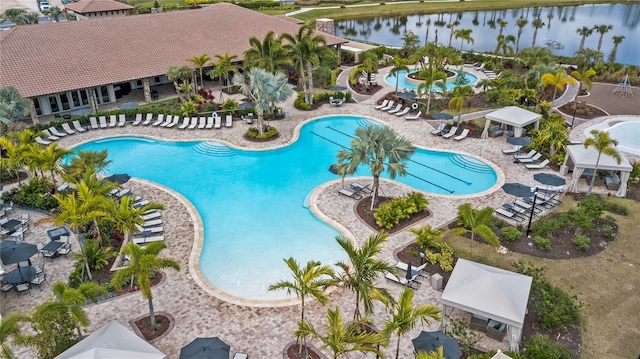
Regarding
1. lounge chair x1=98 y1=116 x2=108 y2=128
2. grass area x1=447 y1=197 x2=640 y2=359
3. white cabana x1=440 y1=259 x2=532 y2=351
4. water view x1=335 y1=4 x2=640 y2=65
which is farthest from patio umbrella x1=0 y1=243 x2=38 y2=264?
water view x1=335 y1=4 x2=640 y2=65

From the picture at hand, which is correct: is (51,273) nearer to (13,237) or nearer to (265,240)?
(13,237)

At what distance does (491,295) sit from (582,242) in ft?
25.0

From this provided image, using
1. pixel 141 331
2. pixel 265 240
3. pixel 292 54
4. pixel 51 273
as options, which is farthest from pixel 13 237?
pixel 292 54

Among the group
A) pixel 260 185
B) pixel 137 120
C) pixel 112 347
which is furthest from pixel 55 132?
pixel 112 347

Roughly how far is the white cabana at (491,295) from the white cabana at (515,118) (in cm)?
1702

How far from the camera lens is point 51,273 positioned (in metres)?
19.0

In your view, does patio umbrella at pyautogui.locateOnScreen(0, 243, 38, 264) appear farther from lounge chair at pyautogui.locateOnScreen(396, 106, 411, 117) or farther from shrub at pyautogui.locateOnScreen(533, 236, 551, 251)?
lounge chair at pyautogui.locateOnScreen(396, 106, 411, 117)

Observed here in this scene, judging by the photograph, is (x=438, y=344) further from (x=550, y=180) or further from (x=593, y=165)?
(x=593, y=165)

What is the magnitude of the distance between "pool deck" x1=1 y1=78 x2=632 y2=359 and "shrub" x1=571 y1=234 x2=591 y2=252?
4326 mm

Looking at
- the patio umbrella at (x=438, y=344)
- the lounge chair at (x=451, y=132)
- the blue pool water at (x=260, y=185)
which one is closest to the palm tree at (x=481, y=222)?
the patio umbrella at (x=438, y=344)

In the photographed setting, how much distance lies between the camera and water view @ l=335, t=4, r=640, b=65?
69.7 meters

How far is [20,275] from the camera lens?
17.7 metres

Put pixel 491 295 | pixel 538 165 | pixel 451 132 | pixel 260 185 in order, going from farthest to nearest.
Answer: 1. pixel 451 132
2. pixel 538 165
3. pixel 260 185
4. pixel 491 295

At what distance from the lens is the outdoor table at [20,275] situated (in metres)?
17.5
